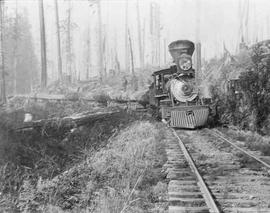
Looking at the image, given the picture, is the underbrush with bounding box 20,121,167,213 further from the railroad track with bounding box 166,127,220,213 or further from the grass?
the railroad track with bounding box 166,127,220,213

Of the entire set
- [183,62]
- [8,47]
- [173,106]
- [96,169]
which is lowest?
[96,169]

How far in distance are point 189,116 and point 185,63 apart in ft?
8.17

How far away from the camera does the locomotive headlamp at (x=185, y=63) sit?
15.5 m

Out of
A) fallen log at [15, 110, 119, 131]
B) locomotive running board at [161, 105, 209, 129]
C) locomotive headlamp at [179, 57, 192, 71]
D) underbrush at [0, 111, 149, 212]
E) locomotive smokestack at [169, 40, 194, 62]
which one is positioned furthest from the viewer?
locomotive smokestack at [169, 40, 194, 62]

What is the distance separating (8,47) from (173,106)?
4173 cm

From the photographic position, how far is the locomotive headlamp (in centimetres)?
1549

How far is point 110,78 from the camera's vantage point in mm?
36750

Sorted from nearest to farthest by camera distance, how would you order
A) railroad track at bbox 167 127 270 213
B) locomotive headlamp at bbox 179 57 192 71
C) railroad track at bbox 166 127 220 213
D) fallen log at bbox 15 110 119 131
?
railroad track at bbox 166 127 220 213 → railroad track at bbox 167 127 270 213 → fallen log at bbox 15 110 119 131 → locomotive headlamp at bbox 179 57 192 71

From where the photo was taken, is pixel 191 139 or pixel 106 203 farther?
pixel 191 139

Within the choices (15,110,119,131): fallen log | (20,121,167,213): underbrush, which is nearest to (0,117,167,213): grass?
(20,121,167,213): underbrush

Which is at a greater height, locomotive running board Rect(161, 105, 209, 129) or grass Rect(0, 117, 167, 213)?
locomotive running board Rect(161, 105, 209, 129)

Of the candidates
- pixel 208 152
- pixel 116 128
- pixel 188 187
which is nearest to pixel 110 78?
pixel 116 128

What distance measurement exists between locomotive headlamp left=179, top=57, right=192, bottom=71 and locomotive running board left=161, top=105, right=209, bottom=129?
195 cm

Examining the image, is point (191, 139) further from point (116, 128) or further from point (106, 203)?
point (106, 203)
